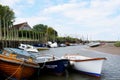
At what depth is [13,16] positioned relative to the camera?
2849 inches

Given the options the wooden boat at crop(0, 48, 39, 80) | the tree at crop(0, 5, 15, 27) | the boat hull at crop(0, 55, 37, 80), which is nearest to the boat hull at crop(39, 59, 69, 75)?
the wooden boat at crop(0, 48, 39, 80)

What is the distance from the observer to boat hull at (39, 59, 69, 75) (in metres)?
15.2

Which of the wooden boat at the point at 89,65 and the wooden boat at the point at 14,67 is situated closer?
the wooden boat at the point at 14,67

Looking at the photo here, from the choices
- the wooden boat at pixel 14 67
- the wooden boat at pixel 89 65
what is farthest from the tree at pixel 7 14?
the wooden boat at pixel 14 67

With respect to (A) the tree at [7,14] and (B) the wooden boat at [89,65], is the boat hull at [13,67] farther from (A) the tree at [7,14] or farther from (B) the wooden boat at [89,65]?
(A) the tree at [7,14]

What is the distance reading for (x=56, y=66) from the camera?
1534 centimetres

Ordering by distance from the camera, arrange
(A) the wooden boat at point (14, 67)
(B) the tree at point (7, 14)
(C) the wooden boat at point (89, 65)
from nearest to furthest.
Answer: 1. (A) the wooden boat at point (14, 67)
2. (C) the wooden boat at point (89, 65)
3. (B) the tree at point (7, 14)

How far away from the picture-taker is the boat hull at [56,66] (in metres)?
15.2

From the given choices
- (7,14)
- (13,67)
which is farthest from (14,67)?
(7,14)

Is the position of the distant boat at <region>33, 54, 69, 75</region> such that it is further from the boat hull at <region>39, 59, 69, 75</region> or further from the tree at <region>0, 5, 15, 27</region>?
the tree at <region>0, 5, 15, 27</region>

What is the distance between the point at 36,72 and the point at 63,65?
1.91 m

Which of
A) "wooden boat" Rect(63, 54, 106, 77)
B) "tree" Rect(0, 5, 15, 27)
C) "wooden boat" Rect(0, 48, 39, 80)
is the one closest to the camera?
"wooden boat" Rect(0, 48, 39, 80)

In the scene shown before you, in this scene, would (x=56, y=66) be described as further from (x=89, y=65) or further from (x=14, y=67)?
(x=14, y=67)

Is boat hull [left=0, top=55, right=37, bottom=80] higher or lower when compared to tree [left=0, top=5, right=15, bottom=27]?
lower
